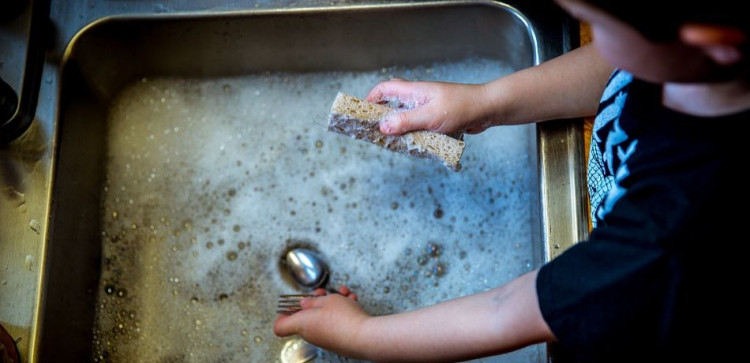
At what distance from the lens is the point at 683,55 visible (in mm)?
400

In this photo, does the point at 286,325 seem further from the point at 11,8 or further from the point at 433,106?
the point at 11,8

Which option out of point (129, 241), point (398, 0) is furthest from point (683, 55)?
point (129, 241)

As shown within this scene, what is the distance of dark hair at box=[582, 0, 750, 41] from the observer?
36 cm

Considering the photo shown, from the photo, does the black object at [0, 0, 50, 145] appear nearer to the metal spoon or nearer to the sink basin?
the sink basin

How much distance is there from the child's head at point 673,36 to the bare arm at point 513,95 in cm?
26

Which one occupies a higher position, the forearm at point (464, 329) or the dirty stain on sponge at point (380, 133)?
the dirty stain on sponge at point (380, 133)

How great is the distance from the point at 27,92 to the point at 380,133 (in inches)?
17.0

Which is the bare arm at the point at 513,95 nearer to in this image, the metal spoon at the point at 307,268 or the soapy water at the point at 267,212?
the soapy water at the point at 267,212

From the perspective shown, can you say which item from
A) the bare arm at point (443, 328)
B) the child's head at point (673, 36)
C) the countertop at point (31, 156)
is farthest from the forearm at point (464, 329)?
the countertop at point (31, 156)

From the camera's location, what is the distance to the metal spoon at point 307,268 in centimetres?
80

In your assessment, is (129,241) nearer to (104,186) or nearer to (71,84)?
(104,186)

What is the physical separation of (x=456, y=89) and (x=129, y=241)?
488 millimetres

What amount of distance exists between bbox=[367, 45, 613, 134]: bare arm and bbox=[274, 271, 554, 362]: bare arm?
8.1 inches

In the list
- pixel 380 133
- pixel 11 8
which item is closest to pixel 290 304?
pixel 380 133
